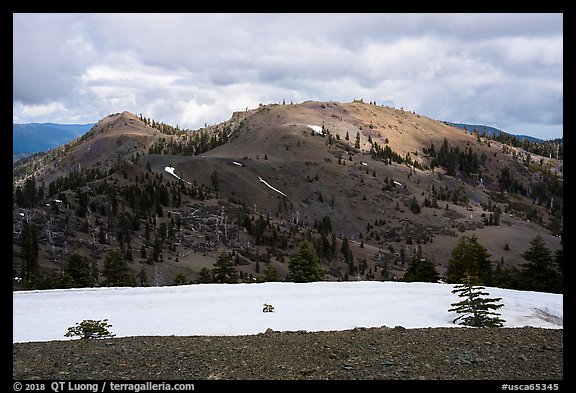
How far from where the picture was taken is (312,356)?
280 inches

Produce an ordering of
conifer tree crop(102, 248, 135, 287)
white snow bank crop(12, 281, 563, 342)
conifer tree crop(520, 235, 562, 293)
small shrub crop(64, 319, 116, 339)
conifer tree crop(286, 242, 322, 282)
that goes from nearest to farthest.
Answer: small shrub crop(64, 319, 116, 339), white snow bank crop(12, 281, 563, 342), conifer tree crop(286, 242, 322, 282), conifer tree crop(520, 235, 562, 293), conifer tree crop(102, 248, 135, 287)

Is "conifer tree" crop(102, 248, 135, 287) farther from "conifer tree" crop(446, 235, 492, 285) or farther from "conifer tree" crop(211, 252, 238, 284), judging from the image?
"conifer tree" crop(446, 235, 492, 285)

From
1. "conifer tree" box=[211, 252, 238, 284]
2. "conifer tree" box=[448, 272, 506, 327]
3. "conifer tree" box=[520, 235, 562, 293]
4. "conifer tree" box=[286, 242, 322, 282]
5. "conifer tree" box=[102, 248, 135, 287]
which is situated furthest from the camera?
"conifer tree" box=[102, 248, 135, 287]

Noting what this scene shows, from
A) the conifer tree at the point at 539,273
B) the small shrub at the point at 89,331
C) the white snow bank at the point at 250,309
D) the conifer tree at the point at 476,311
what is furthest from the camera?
the conifer tree at the point at 539,273

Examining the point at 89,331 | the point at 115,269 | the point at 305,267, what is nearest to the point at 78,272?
the point at 115,269

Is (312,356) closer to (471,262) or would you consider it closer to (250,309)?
(250,309)

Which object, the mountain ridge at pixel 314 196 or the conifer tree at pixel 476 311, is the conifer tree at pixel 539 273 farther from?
the mountain ridge at pixel 314 196

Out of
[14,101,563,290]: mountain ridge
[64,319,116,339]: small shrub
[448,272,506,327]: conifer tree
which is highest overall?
[14,101,563,290]: mountain ridge

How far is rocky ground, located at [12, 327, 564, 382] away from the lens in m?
6.25

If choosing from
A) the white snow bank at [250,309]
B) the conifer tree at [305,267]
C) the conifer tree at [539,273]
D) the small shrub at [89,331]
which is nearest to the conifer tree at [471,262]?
the conifer tree at [539,273]

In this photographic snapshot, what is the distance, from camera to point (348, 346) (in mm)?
7590

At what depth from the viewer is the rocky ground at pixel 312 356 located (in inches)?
246

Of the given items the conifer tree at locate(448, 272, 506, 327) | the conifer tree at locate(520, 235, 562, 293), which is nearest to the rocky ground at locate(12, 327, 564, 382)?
the conifer tree at locate(448, 272, 506, 327)
